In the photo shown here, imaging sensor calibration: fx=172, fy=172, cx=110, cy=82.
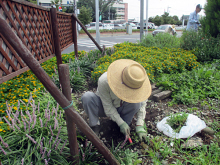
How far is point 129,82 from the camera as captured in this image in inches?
66.6

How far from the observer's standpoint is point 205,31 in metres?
5.71

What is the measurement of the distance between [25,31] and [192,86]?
298 centimetres

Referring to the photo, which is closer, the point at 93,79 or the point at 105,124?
the point at 105,124

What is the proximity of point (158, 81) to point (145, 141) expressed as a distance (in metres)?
1.83

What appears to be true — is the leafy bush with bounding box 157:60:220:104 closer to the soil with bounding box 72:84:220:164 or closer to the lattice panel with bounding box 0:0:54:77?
the soil with bounding box 72:84:220:164

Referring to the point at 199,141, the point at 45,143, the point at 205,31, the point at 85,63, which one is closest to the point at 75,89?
the point at 85,63

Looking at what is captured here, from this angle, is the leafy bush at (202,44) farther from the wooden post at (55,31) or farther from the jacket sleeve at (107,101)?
the jacket sleeve at (107,101)

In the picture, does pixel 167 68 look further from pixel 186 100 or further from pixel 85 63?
pixel 85 63

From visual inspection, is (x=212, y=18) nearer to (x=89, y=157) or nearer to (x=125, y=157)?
(x=125, y=157)

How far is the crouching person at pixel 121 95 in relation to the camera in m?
1.70

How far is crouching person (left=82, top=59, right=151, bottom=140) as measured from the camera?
1.70 metres

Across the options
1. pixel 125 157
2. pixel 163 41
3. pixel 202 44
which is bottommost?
pixel 125 157

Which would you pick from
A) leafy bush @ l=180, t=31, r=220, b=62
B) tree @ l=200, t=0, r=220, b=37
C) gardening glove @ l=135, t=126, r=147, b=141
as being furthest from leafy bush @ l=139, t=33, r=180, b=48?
gardening glove @ l=135, t=126, r=147, b=141

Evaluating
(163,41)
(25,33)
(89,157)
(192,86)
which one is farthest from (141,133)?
(163,41)
